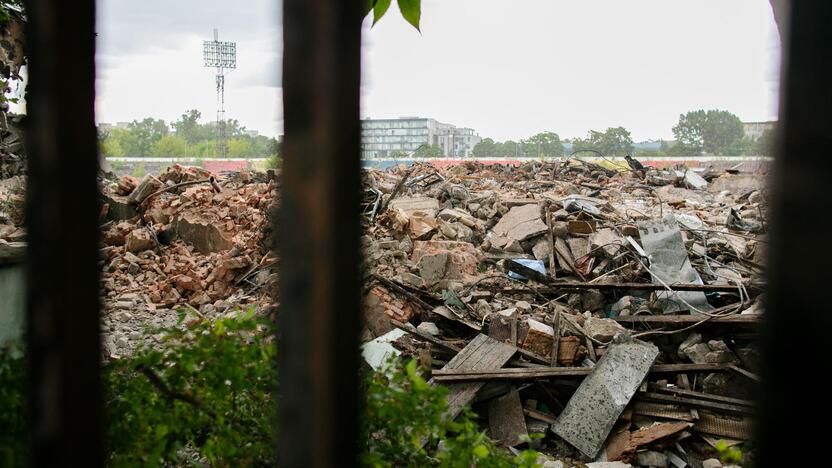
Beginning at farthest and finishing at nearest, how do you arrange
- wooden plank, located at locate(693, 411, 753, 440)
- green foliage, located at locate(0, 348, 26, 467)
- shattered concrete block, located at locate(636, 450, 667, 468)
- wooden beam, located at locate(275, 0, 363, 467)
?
wooden plank, located at locate(693, 411, 753, 440), shattered concrete block, located at locate(636, 450, 667, 468), green foliage, located at locate(0, 348, 26, 467), wooden beam, located at locate(275, 0, 363, 467)

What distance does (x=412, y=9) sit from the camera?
1.17 meters

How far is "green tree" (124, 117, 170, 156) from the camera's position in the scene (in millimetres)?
39969

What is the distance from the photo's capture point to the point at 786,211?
57 cm

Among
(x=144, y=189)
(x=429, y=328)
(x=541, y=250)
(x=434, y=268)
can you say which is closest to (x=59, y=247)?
(x=429, y=328)

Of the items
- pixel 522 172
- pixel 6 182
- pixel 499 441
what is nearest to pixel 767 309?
pixel 499 441

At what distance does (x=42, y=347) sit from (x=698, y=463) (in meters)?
5.32

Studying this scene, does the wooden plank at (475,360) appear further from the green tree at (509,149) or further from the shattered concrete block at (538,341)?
the green tree at (509,149)

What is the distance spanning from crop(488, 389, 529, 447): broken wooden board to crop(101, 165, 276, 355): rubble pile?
359cm

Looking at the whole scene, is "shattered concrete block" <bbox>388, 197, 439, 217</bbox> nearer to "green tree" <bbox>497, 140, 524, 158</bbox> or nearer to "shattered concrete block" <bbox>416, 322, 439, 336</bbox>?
"shattered concrete block" <bbox>416, 322, 439, 336</bbox>

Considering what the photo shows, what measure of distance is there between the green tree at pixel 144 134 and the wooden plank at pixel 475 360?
3776cm

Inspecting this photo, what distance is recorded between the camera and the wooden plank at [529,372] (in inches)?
211

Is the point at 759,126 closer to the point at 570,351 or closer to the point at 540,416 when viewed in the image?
the point at 540,416

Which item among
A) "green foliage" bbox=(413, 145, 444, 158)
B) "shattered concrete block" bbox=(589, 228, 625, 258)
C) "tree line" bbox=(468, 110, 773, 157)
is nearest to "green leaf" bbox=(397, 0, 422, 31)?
"shattered concrete block" bbox=(589, 228, 625, 258)

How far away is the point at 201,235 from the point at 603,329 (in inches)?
261
